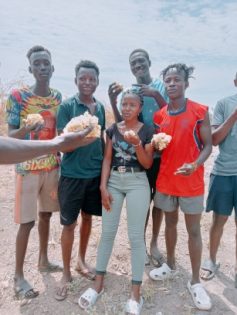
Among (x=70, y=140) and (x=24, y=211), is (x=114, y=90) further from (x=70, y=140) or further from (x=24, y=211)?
(x=24, y=211)

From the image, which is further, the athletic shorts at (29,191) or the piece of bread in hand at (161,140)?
the athletic shorts at (29,191)

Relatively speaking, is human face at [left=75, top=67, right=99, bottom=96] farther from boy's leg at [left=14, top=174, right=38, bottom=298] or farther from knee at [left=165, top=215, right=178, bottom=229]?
knee at [left=165, top=215, right=178, bottom=229]

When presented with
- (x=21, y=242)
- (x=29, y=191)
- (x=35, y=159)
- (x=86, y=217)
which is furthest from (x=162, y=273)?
(x=35, y=159)

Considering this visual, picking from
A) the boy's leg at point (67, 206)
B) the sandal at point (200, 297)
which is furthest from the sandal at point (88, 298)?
the sandal at point (200, 297)

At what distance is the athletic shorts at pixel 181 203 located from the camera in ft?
9.83

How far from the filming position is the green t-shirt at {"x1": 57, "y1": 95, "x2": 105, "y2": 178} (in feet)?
10.1

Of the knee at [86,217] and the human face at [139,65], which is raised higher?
the human face at [139,65]

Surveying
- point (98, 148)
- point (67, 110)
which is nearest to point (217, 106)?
point (98, 148)

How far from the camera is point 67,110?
10.1ft

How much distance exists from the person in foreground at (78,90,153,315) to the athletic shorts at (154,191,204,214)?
0.19 metres

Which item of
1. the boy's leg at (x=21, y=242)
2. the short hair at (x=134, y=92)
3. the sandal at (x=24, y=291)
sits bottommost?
the sandal at (x=24, y=291)

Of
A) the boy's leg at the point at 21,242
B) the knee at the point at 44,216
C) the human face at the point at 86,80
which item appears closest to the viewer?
the human face at the point at 86,80

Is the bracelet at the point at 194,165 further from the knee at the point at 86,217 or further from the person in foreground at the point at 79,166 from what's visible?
the knee at the point at 86,217

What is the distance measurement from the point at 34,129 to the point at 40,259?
59.9 inches
